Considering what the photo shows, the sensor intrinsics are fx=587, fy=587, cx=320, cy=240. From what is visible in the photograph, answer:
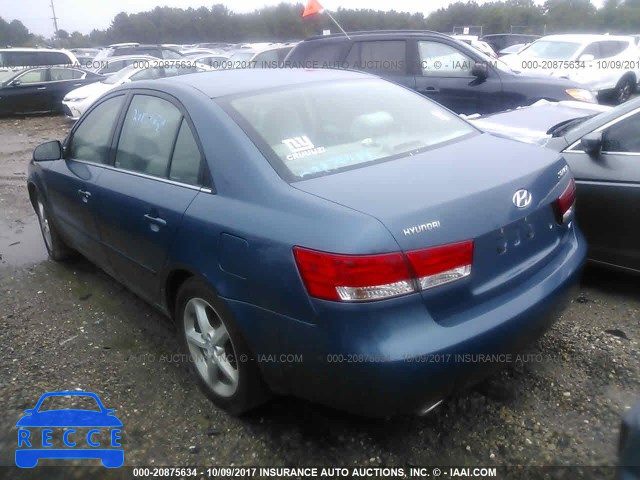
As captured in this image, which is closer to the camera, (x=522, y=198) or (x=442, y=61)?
→ (x=522, y=198)

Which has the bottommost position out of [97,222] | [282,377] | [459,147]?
[282,377]

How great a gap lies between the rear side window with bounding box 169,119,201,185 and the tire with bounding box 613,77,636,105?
38.8 feet

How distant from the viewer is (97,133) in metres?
3.93

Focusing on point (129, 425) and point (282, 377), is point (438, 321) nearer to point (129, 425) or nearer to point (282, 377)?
point (282, 377)

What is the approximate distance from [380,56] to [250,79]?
16.6 ft

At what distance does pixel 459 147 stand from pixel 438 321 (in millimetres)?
1067

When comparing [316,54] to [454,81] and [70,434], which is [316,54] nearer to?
[454,81]

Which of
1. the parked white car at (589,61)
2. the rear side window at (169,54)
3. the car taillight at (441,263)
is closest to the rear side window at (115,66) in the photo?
the rear side window at (169,54)

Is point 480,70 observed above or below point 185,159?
above

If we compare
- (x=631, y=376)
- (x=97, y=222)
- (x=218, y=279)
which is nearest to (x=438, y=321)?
(x=218, y=279)

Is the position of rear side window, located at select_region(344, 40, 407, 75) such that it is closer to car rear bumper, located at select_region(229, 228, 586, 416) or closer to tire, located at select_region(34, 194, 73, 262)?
tire, located at select_region(34, 194, 73, 262)

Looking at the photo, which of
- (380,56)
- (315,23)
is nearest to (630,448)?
(380,56)

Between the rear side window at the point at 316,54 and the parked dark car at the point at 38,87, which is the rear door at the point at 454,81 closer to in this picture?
the rear side window at the point at 316,54

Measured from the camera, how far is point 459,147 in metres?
2.91
